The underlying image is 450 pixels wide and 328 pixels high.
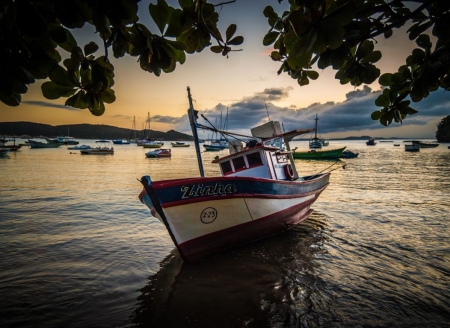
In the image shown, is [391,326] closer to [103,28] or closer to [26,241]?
[103,28]

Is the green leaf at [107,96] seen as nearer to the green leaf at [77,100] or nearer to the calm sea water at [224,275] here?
the green leaf at [77,100]

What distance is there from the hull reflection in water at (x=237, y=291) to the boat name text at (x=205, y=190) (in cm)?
190

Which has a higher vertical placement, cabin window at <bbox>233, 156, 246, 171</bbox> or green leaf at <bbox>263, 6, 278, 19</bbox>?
green leaf at <bbox>263, 6, 278, 19</bbox>

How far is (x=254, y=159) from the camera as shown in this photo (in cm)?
875

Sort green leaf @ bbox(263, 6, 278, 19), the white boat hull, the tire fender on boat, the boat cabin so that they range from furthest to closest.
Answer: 1. the tire fender on boat
2. the boat cabin
3. the white boat hull
4. green leaf @ bbox(263, 6, 278, 19)

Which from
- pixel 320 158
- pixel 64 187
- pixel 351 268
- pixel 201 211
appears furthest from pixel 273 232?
pixel 320 158

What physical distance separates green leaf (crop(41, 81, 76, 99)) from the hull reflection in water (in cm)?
388

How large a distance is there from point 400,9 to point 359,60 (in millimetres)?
568

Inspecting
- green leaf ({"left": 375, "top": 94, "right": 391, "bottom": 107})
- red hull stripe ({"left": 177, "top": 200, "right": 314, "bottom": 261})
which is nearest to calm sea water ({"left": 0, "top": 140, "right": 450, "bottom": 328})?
red hull stripe ({"left": 177, "top": 200, "right": 314, "bottom": 261})

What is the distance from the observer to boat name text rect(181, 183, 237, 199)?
5.39 m

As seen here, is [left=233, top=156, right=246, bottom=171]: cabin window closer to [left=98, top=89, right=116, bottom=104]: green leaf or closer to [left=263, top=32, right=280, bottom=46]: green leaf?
[left=263, top=32, right=280, bottom=46]: green leaf

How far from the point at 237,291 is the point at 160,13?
4947mm

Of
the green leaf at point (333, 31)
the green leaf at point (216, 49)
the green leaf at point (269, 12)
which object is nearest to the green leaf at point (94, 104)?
the green leaf at point (216, 49)

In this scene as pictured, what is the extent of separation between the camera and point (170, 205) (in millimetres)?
5324
